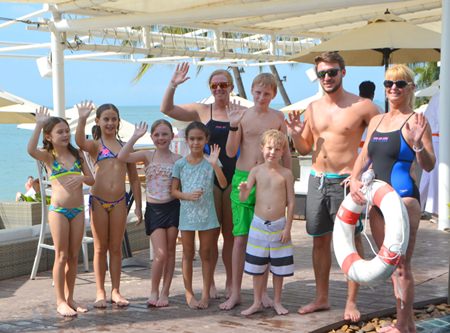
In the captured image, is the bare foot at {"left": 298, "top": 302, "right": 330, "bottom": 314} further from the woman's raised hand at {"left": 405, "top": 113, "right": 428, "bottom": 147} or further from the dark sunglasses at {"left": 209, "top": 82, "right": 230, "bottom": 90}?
the dark sunglasses at {"left": 209, "top": 82, "right": 230, "bottom": 90}

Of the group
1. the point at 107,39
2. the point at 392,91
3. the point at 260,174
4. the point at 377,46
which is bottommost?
the point at 260,174

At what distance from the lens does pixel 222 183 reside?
19.1 ft

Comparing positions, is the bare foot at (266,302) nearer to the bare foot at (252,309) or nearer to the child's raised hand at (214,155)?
the bare foot at (252,309)

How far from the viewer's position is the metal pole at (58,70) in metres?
12.4

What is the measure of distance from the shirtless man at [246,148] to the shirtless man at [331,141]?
0.97ft

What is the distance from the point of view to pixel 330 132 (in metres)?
5.40

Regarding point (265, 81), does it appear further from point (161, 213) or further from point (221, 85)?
point (161, 213)

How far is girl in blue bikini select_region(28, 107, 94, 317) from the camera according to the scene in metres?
5.70

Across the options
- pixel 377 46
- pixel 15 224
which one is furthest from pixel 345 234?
pixel 377 46

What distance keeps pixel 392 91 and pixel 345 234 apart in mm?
925

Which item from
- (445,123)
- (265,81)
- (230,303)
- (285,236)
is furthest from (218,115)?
(445,123)

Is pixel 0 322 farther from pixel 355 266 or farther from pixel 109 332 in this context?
pixel 355 266

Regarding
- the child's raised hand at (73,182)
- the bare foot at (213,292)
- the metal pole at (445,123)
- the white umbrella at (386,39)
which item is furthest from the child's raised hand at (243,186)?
the white umbrella at (386,39)

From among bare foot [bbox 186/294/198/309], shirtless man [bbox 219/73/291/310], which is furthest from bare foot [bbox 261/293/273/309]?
bare foot [bbox 186/294/198/309]
